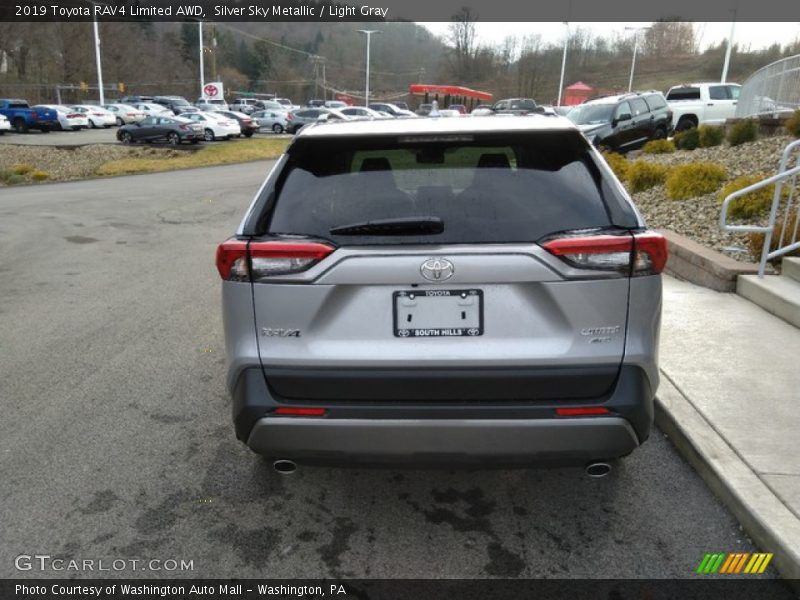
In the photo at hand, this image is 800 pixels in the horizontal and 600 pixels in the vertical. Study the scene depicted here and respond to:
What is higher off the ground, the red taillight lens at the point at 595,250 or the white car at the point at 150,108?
the white car at the point at 150,108

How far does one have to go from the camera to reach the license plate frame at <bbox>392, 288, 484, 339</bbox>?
2.44 metres

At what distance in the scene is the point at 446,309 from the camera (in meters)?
2.46

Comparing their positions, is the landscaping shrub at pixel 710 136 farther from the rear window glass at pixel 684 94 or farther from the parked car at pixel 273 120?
the parked car at pixel 273 120

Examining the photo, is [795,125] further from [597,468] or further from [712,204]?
[597,468]

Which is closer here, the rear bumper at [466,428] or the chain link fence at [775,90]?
the rear bumper at [466,428]

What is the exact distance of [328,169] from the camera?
276 centimetres

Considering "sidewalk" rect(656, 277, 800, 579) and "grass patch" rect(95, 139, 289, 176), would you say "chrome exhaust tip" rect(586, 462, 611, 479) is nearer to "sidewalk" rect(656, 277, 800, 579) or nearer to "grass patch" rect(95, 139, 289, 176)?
"sidewalk" rect(656, 277, 800, 579)

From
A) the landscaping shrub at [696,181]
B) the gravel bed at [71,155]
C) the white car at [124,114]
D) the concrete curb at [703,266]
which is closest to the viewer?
the concrete curb at [703,266]

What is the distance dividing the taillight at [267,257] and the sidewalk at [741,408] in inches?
88.8

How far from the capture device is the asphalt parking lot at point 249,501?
2750 mm

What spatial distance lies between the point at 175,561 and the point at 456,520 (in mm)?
1285

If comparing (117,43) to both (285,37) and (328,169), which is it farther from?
(328,169)

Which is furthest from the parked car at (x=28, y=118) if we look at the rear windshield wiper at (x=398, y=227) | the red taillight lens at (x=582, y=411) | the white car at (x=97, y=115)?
the red taillight lens at (x=582, y=411)

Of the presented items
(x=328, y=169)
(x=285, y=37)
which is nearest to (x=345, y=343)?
(x=328, y=169)
